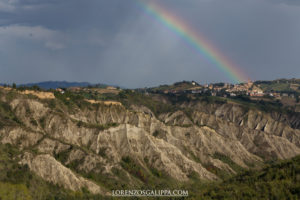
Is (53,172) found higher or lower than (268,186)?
lower

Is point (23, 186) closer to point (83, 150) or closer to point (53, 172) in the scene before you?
point (53, 172)

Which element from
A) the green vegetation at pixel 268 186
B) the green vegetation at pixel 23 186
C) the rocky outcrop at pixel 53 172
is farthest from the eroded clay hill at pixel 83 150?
the green vegetation at pixel 268 186

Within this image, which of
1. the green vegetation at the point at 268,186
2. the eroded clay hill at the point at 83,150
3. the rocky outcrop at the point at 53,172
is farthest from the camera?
the eroded clay hill at the point at 83,150

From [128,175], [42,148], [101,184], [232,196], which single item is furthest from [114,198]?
[232,196]

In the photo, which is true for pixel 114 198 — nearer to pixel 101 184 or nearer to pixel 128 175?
pixel 101 184

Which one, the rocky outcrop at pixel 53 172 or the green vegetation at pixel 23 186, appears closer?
the green vegetation at pixel 23 186

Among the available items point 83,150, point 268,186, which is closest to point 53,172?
point 83,150

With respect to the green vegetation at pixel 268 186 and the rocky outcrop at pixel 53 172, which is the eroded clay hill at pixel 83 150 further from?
the green vegetation at pixel 268 186

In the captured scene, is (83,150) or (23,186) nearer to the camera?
(23,186)

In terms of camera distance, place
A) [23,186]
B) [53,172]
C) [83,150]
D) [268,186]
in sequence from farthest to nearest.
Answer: [83,150], [53,172], [23,186], [268,186]

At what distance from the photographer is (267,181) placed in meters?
104

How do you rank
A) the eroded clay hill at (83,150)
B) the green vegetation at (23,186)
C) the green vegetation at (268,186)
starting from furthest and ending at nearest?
1. the eroded clay hill at (83,150)
2. the green vegetation at (23,186)
3. the green vegetation at (268,186)

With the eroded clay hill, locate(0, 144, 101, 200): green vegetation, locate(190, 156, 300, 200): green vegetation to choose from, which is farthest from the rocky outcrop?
locate(190, 156, 300, 200): green vegetation

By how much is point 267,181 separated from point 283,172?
15.1 feet
